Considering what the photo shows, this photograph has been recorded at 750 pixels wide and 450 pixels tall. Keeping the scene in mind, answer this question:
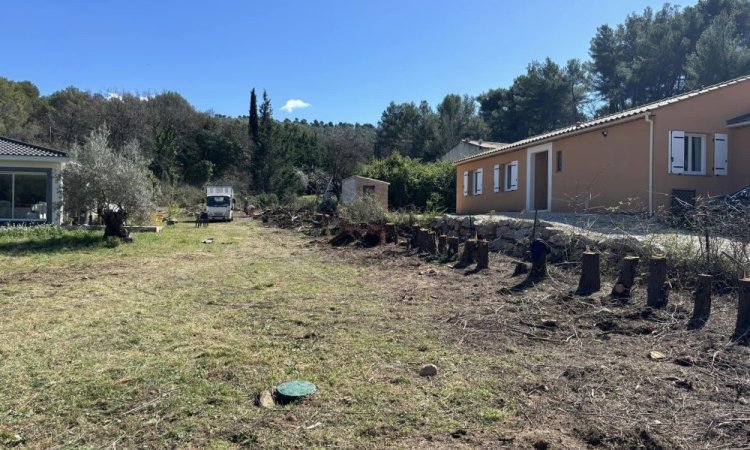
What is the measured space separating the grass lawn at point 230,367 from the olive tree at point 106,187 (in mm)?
6505

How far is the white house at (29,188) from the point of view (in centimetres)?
1848

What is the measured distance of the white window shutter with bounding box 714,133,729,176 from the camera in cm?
1458

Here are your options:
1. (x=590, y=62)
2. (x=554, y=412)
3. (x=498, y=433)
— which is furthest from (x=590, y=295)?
(x=590, y=62)

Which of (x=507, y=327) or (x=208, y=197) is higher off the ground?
(x=208, y=197)

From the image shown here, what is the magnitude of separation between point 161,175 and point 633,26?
4195 centimetres

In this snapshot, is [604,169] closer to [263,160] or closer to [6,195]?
[6,195]

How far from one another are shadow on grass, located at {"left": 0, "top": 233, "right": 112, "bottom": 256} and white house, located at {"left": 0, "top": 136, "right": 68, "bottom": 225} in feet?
11.6

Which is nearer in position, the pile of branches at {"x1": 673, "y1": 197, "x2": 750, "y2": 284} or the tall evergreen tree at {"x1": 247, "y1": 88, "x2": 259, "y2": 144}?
the pile of branches at {"x1": 673, "y1": 197, "x2": 750, "y2": 284}

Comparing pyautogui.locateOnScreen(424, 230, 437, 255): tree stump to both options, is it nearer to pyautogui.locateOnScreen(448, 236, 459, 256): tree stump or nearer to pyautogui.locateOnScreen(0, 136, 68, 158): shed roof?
pyautogui.locateOnScreen(448, 236, 459, 256): tree stump

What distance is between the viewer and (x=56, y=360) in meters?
4.64

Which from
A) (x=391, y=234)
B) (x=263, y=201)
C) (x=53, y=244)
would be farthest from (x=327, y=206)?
(x=263, y=201)

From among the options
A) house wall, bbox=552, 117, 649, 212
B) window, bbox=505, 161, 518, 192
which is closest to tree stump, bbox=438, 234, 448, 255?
house wall, bbox=552, 117, 649, 212

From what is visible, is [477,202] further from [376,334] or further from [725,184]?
[376,334]

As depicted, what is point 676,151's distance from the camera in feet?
45.6
